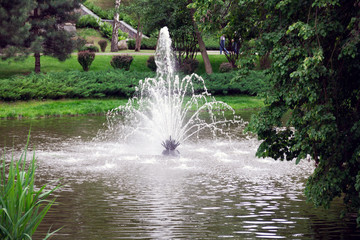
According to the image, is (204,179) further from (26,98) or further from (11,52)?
(11,52)

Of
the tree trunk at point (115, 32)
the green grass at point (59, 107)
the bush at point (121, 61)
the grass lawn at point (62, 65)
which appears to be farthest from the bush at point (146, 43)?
the green grass at point (59, 107)

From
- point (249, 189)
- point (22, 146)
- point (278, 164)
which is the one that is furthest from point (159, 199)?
point (22, 146)

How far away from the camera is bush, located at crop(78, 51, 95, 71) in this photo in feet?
129

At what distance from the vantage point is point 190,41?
4547cm

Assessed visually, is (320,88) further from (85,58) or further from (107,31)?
(107,31)

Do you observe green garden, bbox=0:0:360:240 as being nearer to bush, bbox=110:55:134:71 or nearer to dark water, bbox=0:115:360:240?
dark water, bbox=0:115:360:240

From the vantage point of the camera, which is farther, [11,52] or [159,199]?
[11,52]

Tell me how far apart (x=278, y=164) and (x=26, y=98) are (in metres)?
17.7

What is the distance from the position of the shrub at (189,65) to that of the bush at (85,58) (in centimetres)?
689

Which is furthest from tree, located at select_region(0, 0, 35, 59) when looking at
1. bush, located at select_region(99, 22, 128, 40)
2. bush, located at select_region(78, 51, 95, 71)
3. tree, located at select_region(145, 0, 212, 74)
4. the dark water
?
bush, located at select_region(99, 22, 128, 40)

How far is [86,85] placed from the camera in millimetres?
31844

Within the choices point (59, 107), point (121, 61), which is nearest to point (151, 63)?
point (121, 61)

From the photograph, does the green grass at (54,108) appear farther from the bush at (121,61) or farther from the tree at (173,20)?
the tree at (173,20)

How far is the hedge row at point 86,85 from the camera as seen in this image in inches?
1142
